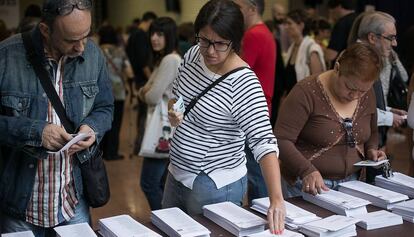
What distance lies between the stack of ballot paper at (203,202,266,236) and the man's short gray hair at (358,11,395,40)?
1.42 meters

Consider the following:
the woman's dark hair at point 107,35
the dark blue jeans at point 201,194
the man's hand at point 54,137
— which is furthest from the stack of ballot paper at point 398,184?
the woman's dark hair at point 107,35

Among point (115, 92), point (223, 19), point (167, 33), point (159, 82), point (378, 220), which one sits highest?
point (223, 19)

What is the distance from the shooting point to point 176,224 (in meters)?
1.84

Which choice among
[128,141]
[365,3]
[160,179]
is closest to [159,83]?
[160,179]

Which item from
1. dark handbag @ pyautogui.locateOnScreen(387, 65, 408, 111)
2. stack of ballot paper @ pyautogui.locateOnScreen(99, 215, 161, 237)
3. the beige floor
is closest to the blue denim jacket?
stack of ballot paper @ pyautogui.locateOnScreen(99, 215, 161, 237)

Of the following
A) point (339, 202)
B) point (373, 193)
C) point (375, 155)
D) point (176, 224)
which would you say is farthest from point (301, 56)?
point (176, 224)

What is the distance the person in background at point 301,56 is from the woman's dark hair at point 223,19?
3006 mm

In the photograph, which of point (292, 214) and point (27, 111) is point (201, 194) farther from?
point (27, 111)

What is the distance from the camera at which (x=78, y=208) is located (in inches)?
82.0

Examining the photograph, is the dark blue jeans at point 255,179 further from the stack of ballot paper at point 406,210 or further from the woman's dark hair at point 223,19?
the woman's dark hair at point 223,19

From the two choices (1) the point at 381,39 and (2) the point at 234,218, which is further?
(1) the point at 381,39

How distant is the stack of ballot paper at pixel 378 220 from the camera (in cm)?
195

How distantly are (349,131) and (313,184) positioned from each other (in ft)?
0.96

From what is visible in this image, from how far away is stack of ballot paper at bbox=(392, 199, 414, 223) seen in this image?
2049mm
